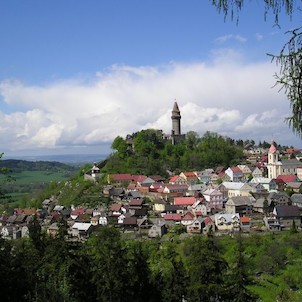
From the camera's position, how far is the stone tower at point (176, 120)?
72.8m

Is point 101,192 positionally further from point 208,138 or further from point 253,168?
point 208,138

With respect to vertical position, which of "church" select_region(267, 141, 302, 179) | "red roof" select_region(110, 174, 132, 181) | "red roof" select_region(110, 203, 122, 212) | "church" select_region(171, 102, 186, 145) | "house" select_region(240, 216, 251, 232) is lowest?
"house" select_region(240, 216, 251, 232)

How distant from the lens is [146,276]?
690 inches

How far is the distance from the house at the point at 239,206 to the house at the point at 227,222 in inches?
108

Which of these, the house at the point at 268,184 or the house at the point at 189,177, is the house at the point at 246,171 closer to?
the house at the point at 268,184

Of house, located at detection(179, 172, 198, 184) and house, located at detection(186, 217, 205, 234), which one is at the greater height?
house, located at detection(179, 172, 198, 184)

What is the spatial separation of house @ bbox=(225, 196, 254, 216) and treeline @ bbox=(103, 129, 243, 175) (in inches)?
769

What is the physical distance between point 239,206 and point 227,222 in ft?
12.9

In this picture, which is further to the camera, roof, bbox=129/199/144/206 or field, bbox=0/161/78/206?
field, bbox=0/161/78/206

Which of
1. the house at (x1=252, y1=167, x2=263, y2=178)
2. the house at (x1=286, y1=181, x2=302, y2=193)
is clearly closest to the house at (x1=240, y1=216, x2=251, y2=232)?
the house at (x1=286, y1=181, x2=302, y2=193)

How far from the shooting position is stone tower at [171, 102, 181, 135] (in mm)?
72812

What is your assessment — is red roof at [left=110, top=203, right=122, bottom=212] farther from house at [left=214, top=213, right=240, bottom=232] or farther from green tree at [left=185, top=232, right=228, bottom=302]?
green tree at [left=185, top=232, right=228, bottom=302]

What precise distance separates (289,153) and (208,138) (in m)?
14.9

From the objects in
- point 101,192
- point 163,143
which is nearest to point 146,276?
point 101,192
